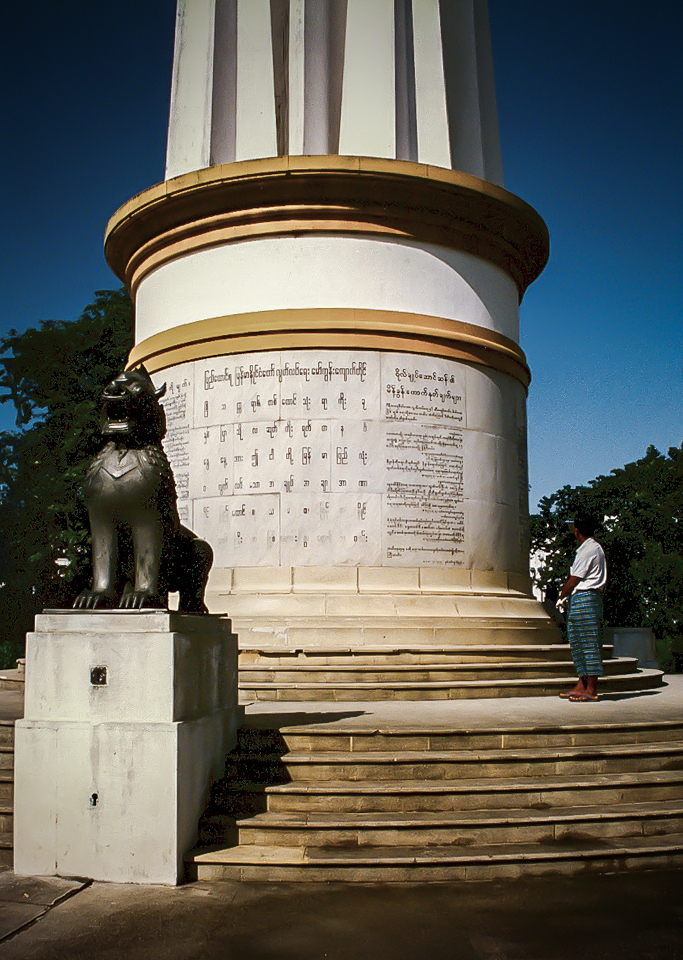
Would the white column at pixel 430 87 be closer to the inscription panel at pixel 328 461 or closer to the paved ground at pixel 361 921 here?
the inscription panel at pixel 328 461

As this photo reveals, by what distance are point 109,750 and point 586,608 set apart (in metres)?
5.53

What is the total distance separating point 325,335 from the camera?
12.2m

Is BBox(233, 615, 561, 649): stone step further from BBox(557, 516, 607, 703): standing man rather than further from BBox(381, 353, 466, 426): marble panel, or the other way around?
BBox(381, 353, 466, 426): marble panel

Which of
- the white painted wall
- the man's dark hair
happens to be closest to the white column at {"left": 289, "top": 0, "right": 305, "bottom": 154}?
the white painted wall

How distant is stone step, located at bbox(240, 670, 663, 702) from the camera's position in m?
9.93

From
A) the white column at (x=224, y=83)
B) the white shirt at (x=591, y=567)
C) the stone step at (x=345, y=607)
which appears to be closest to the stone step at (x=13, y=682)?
the stone step at (x=345, y=607)

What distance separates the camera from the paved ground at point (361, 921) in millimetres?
4617

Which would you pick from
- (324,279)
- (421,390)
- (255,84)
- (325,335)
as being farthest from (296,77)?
(421,390)

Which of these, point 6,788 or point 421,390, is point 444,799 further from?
point 421,390

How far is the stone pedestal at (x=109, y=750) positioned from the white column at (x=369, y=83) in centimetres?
955

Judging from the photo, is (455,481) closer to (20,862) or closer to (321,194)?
(321,194)

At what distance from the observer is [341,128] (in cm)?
1385

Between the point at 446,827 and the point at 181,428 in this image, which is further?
the point at 181,428

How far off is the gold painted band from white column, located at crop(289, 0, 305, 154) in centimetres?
307
